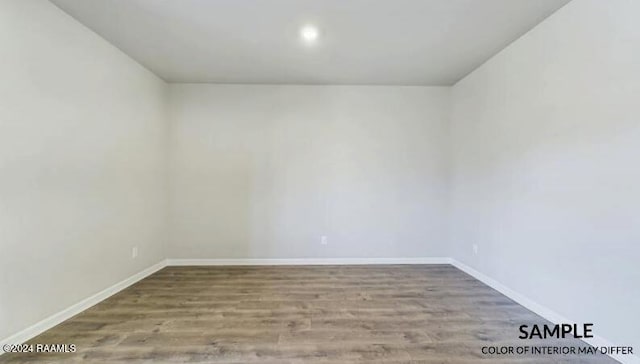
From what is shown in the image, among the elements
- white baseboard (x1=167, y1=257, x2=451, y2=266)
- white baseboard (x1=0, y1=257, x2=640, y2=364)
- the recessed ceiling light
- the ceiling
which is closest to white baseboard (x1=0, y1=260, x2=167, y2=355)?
white baseboard (x1=0, y1=257, x2=640, y2=364)

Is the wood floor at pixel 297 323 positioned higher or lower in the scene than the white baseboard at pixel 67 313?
lower

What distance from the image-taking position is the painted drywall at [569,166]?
217 cm

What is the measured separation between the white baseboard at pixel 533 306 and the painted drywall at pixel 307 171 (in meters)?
0.73

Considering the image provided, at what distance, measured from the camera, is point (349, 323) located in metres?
2.79

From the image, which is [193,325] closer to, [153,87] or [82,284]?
[82,284]

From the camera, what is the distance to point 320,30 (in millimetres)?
3086

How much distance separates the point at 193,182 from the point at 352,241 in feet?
8.24

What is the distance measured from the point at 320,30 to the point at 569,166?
2.47 meters

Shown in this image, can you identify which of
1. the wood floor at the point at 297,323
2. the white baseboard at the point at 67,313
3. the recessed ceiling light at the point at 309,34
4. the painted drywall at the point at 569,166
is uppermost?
the recessed ceiling light at the point at 309,34

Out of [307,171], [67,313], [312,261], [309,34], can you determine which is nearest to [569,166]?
[309,34]

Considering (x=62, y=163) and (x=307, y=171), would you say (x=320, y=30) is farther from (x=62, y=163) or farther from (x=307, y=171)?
(x=62, y=163)

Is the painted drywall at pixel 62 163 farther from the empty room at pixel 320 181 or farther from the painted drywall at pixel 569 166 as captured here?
the painted drywall at pixel 569 166

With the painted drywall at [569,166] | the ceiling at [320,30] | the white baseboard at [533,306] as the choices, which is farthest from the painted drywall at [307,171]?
the painted drywall at [569,166]

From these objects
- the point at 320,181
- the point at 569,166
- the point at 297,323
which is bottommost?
the point at 297,323
